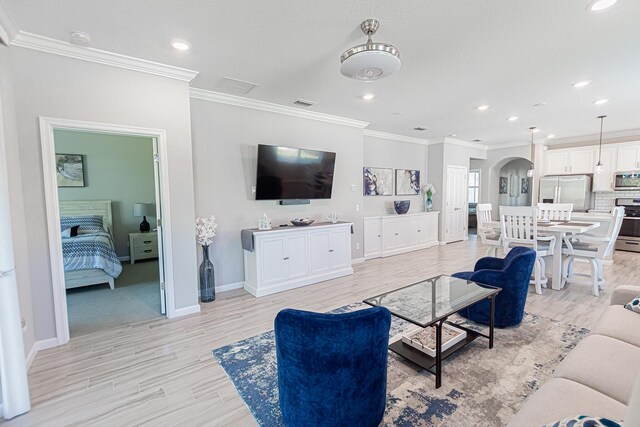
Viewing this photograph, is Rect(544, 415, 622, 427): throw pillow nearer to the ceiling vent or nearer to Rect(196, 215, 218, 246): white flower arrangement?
Rect(196, 215, 218, 246): white flower arrangement

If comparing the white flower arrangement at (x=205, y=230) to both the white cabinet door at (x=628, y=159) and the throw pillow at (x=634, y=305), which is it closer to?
the throw pillow at (x=634, y=305)

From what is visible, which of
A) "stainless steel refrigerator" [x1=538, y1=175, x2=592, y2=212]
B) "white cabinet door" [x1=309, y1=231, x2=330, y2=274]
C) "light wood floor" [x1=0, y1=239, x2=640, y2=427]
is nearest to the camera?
"light wood floor" [x1=0, y1=239, x2=640, y2=427]

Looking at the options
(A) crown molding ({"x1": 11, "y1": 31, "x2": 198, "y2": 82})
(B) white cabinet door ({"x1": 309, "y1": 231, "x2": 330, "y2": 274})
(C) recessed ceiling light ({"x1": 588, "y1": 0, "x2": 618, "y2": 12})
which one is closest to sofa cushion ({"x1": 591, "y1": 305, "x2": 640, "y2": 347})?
(C) recessed ceiling light ({"x1": 588, "y1": 0, "x2": 618, "y2": 12})

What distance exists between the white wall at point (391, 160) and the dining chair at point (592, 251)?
3451 millimetres

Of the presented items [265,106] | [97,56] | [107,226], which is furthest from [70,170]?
[265,106]

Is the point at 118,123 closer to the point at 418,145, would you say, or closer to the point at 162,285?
the point at 162,285

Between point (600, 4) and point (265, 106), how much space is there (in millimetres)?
3744

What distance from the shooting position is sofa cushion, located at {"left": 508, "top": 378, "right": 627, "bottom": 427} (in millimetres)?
1205

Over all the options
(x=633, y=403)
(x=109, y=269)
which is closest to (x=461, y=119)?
(x=633, y=403)

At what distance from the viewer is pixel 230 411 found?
194 cm

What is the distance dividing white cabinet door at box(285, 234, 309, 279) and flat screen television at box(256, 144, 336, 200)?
719mm

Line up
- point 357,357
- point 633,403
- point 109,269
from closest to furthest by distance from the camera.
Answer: point 633,403, point 357,357, point 109,269

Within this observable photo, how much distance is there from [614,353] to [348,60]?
2572mm

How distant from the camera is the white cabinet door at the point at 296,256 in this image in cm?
432
